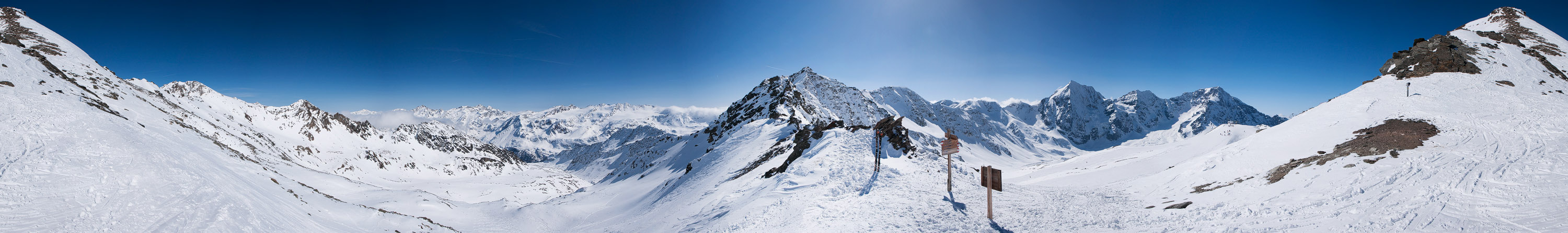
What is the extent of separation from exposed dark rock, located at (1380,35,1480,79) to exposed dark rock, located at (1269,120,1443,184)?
88.7ft

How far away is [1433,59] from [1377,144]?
3856cm

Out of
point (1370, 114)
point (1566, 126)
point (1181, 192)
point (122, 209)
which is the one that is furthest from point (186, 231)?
point (1370, 114)

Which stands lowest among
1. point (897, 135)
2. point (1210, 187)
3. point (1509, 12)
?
point (1210, 187)

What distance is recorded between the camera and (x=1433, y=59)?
1592 inches

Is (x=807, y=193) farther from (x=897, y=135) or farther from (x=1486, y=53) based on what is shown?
(x=1486, y=53)

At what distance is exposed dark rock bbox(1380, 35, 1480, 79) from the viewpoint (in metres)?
38.6

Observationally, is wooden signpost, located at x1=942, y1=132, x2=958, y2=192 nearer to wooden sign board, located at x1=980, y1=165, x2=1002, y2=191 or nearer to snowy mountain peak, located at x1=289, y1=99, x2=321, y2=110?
wooden sign board, located at x1=980, y1=165, x2=1002, y2=191

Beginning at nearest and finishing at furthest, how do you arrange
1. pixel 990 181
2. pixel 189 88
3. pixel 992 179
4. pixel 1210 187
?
pixel 990 181
pixel 992 179
pixel 1210 187
pixel 189 88

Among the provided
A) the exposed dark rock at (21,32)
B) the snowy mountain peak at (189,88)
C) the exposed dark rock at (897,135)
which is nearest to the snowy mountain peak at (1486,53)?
the exposed dark rock at (897,135)

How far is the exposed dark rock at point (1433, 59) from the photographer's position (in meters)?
38.6

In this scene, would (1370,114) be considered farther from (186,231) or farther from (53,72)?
(53,72)

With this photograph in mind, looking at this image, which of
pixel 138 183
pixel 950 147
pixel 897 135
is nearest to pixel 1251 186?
pixel 950 147

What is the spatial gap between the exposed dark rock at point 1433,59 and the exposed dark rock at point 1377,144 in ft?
88.7

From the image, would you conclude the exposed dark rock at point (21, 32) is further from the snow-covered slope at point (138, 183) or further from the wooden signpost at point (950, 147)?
the wooden signpost at point (950, 147)
